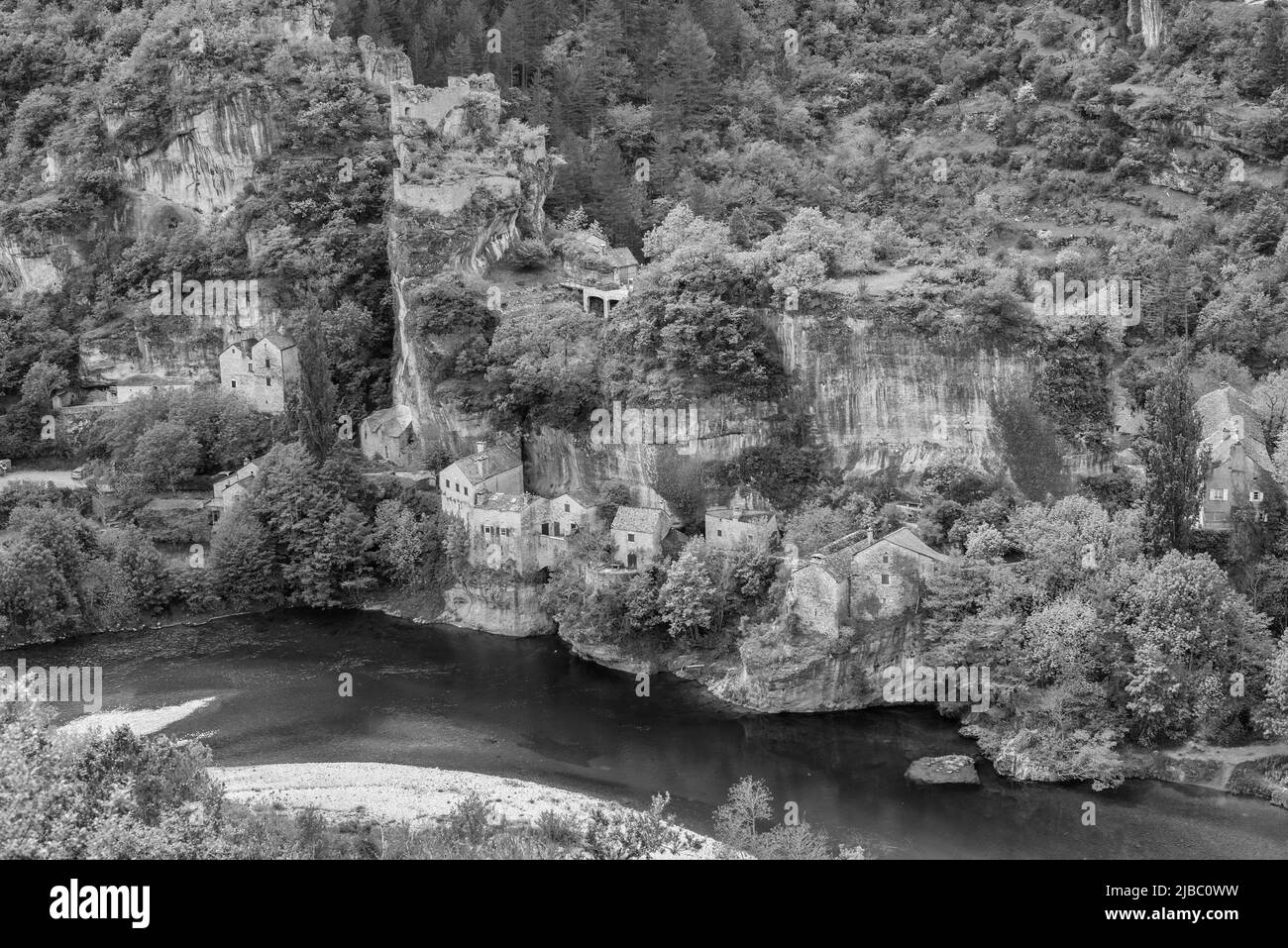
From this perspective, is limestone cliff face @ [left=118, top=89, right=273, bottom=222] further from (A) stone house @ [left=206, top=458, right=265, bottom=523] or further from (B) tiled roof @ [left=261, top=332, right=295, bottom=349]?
(A) stone house @ [left=206, top=458, right=265, bottom=523]

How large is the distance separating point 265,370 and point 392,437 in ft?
19.2

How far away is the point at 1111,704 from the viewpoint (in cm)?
3747

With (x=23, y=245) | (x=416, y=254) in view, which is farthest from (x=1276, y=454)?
(x=23, y=245)

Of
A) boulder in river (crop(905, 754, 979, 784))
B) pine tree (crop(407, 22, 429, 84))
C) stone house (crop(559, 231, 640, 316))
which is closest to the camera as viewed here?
boulder in river (crop(905, 754, 979, 784))

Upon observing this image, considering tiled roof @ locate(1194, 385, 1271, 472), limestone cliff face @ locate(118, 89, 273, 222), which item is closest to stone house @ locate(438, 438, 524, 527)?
limestone cliff face @ locate(118, 89, 273, 222)

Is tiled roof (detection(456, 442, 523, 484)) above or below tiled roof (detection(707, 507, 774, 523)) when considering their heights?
above

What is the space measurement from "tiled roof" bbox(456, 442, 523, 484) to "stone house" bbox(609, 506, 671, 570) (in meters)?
5.09

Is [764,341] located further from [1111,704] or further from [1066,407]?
[1111,704]

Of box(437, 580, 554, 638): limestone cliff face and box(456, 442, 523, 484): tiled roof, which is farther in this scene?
box(456, 442, 523, 484): tiled roof

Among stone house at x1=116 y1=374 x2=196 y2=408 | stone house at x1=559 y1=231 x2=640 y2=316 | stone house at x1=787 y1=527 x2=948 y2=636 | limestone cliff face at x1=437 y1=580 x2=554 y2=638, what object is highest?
stone house at x1=559 y1=231 x2=640 y2=316

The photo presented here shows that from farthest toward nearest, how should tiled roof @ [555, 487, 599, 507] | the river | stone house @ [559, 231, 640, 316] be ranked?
1. stone house @ [559, 231, 640, 316]
2. tiled roof @ [555, 487, 599, 507]
3. the river

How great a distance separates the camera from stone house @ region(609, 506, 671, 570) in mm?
44500

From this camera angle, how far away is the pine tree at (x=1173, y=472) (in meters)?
38.8
